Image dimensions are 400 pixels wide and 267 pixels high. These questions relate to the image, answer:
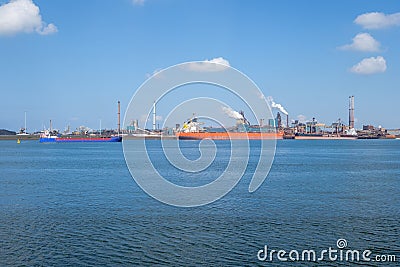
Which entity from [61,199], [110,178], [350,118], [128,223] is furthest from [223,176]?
[350,118]

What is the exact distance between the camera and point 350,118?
505ft

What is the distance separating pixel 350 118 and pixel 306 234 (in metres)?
150
